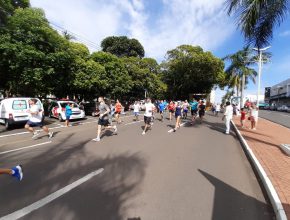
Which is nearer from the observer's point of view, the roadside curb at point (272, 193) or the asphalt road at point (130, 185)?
the roadside curb at point (272, 193)

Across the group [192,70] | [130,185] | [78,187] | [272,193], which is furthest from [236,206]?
[192,70]

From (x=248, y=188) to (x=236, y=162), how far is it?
235 cm

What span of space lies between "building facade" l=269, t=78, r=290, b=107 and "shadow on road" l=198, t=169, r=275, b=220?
79.9 m

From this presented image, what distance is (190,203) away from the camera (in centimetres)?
478

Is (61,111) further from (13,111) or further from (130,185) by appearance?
(130,185)

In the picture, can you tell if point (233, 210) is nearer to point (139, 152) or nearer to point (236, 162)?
point (236, 162)

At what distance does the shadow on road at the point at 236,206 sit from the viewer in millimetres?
4398

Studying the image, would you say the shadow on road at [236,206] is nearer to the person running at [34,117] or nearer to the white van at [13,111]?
the person running at [34,117]

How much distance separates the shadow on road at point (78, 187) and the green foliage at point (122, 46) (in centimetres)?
4747

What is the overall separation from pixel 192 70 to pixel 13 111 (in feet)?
130

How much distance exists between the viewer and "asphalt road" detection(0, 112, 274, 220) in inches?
173

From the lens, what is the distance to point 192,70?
166 ft

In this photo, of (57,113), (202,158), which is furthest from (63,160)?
→ (57,113)

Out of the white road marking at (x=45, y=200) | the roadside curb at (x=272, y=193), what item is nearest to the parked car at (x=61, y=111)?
the white road marking at (x=45, y=200)
